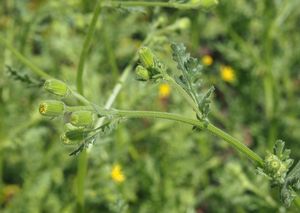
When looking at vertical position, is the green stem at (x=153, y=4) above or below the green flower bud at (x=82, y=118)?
above

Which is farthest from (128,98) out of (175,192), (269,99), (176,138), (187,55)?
(187,55)

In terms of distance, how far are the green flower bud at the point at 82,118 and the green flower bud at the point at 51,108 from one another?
52 mm

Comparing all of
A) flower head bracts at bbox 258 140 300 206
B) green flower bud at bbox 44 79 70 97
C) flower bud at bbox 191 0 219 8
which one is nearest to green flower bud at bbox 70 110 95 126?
green flower bud at bbox 44 79 70 97

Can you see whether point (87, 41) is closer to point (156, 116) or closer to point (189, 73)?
point (189, 73)

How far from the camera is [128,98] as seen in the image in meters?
3.42

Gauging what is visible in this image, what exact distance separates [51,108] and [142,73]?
27 centimetres

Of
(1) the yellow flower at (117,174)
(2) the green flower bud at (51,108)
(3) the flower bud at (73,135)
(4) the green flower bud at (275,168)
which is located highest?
(2) the green flower bud at (51,108)

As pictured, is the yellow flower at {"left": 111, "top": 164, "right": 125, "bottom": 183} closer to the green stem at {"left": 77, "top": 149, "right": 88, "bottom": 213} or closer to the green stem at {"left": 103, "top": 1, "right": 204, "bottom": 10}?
the green stem at {"left": 77, "top": 149, "right": 88, "bottom": 213}

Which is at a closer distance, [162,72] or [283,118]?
[162,72]

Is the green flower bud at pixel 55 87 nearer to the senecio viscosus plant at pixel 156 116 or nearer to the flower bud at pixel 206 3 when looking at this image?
the senecio viscosus plant at pixel 156 116

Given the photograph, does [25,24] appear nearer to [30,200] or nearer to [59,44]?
[59,44]

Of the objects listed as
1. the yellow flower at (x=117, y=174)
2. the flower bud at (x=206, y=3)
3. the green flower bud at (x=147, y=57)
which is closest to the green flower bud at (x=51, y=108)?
the green flower bud at (x=147, y=57)

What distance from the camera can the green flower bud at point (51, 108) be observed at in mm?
1650

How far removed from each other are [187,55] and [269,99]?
68.8 inches
